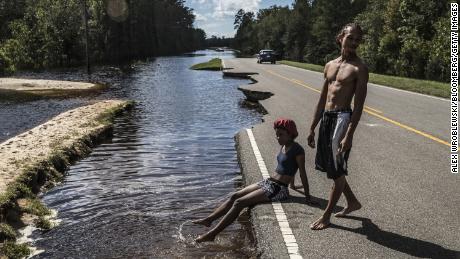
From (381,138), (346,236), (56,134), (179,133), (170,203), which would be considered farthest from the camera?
(179,133)

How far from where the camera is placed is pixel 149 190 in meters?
8.71

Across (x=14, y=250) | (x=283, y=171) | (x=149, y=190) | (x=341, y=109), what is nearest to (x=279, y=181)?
(x=283, y=171)

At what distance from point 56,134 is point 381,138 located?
8602 mm

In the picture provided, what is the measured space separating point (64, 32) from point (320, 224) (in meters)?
67.2

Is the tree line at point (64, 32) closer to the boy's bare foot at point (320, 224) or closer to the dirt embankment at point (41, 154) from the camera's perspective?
the dirt embankment at point (41, 154)

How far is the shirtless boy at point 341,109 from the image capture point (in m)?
5.20

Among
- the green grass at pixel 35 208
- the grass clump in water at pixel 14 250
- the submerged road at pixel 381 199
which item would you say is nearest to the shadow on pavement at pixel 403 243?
the submerged road at pixel 381 199

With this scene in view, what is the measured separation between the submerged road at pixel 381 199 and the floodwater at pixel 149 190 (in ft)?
1.85

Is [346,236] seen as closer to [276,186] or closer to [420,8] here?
[276,186]

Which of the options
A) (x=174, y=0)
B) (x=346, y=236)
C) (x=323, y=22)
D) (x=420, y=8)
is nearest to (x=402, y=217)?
(x=346, y=236)

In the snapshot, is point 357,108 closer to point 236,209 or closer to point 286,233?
point 286,233

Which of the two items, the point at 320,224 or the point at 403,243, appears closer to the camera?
the point at 403,243

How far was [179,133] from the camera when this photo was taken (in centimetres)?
1475

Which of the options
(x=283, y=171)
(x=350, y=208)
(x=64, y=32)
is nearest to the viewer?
Result: (x=350, y=208)
